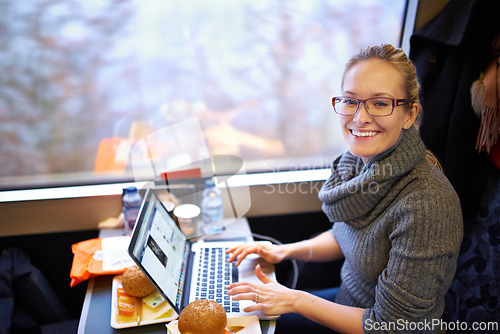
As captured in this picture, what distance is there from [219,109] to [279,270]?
731 millimetres

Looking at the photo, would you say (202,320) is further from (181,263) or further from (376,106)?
(376,106)

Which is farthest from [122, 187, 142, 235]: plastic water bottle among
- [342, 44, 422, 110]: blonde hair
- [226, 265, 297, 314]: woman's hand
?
[342, 44, 422, 110]: blonde hair

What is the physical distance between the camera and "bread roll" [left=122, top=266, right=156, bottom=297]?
3.77ft

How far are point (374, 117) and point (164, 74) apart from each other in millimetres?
902

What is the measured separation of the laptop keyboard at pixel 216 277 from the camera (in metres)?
1.17

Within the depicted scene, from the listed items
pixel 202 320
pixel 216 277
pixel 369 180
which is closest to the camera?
pixel 202 320

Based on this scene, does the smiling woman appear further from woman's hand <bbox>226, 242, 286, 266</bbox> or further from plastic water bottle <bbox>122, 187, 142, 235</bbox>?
plastic water bottle <bbox>122, 187, 142, 235</bbox>

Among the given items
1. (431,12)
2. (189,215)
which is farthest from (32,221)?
(431,12)

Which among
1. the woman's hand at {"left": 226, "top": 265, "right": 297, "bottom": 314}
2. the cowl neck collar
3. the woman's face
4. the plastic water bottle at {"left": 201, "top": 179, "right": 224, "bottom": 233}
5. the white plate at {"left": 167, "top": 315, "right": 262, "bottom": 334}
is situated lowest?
the white plate at {"left": 167, "top": 315, "right": 262, "bottom": 334}

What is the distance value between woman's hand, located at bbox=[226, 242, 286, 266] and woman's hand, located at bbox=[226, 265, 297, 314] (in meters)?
0.17

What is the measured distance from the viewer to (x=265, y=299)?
110 cm

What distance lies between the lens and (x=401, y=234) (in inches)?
39.7

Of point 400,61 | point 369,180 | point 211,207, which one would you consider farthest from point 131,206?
point 400,61

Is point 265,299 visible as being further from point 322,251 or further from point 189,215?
point 189,215
